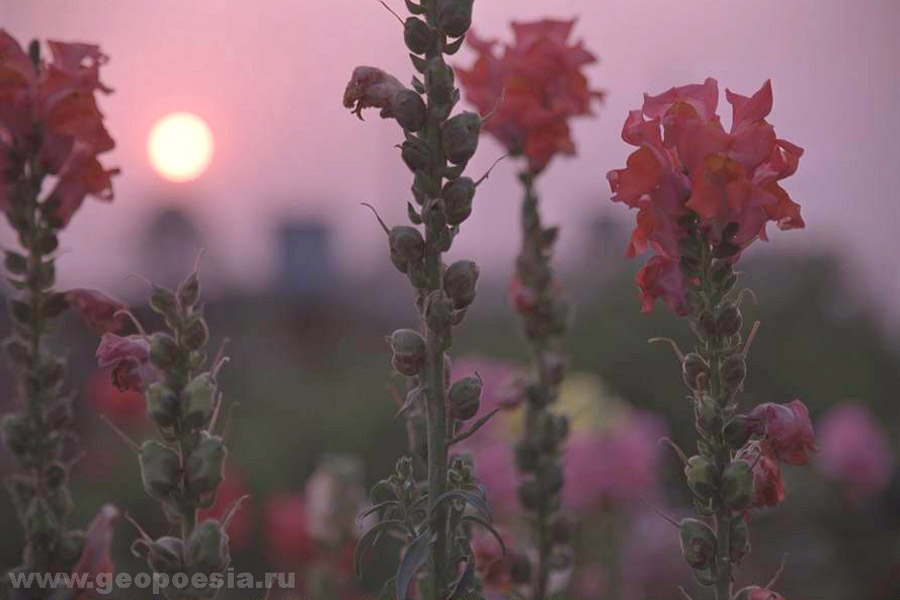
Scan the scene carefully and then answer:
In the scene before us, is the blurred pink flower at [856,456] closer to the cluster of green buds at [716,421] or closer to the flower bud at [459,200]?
the cluster of green buds at [716,421]

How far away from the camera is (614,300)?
12.3m

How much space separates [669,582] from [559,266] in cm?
307

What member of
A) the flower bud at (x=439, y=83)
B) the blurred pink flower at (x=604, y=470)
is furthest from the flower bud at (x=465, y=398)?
the blurred pink flower at (x=604, y=470)

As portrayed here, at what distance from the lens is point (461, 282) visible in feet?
4.74

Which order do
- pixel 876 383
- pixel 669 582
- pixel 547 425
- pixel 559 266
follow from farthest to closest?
pixel 876 383, pixel 669 582, pixel 559 266, pixel 547 425

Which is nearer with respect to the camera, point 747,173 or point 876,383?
point 747,173

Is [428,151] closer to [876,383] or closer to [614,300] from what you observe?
[876,383]

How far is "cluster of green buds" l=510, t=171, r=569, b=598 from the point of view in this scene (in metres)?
2.47

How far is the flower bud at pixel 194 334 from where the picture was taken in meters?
1.44

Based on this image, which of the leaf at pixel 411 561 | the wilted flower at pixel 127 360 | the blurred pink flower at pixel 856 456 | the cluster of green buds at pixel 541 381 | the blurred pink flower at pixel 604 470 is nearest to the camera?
the leaf at pixel 411 561

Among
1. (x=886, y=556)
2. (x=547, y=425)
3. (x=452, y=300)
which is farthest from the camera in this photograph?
(x=886, y=556)

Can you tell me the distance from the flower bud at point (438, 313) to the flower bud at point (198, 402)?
11.3 inches

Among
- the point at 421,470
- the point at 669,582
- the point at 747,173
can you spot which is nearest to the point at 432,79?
the point at 747,173

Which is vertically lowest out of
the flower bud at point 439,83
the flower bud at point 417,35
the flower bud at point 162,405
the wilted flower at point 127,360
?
the flower bud at point 162,405
